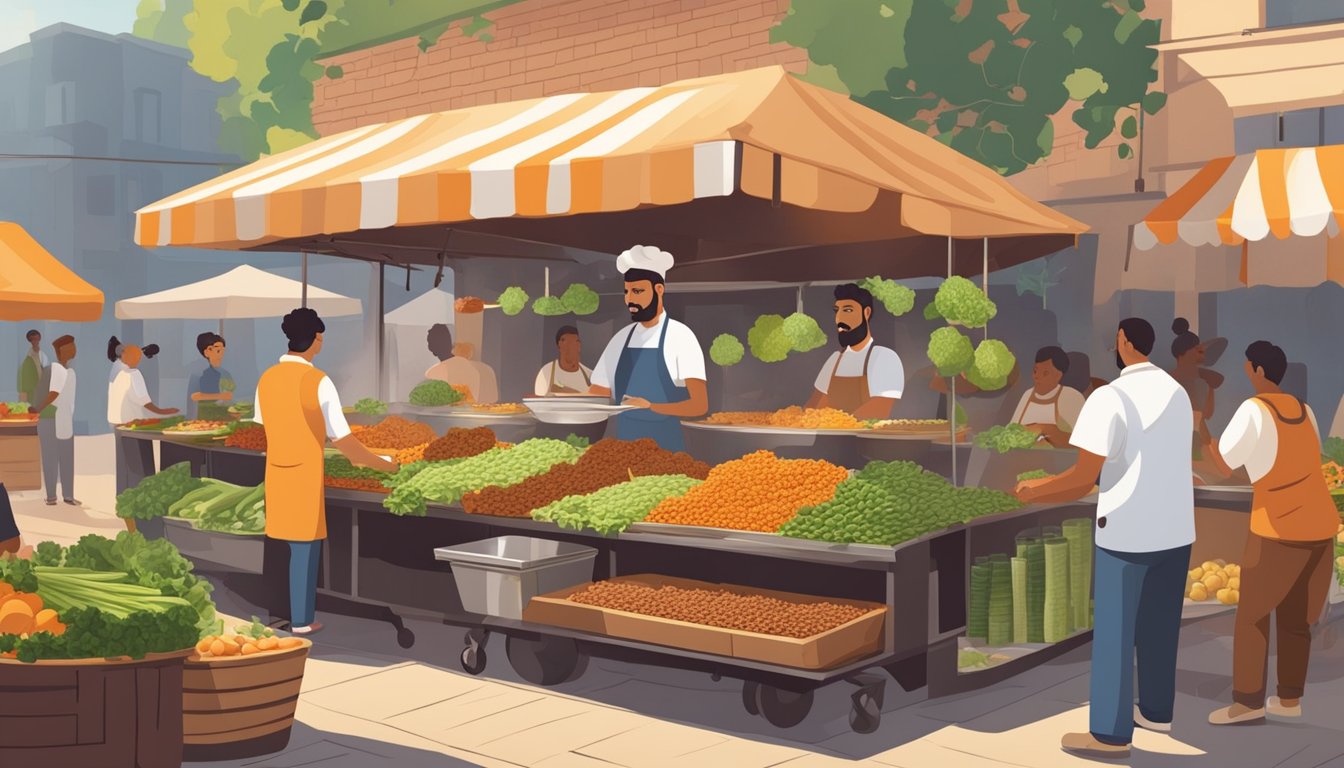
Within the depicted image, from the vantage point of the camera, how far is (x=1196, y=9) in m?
14.3

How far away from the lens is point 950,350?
7652mm

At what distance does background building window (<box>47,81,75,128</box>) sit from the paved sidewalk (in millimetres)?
24530


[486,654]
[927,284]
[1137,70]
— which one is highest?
[1137,70]

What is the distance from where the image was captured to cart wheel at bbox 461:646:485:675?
7.42 m

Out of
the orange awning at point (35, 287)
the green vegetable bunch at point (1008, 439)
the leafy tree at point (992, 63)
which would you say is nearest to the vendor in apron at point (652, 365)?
the green vegetable bunch at point (1008, 439)

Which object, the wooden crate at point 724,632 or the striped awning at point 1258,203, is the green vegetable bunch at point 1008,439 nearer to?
the striped awning at point 1258,203

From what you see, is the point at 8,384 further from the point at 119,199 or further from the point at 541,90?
the point at 541,90

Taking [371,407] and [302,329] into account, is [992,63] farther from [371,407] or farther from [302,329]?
[302,329]

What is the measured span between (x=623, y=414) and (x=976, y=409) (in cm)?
558

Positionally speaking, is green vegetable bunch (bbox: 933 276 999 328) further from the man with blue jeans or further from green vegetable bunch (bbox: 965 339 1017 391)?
the man with blue jeans

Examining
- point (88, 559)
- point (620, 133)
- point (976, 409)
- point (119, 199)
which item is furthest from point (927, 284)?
point (119, 199)

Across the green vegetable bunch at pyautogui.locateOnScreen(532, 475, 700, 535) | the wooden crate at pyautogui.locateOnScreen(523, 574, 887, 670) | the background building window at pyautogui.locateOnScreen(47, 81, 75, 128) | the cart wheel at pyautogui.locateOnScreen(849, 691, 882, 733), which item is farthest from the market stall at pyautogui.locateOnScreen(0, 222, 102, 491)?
the background building window at pyautogui.locateOnScreen(47, 81, 75, 128)

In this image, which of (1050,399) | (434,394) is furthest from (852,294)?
(434,394)

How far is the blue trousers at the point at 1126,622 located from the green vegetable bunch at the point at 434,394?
803 centimetres
